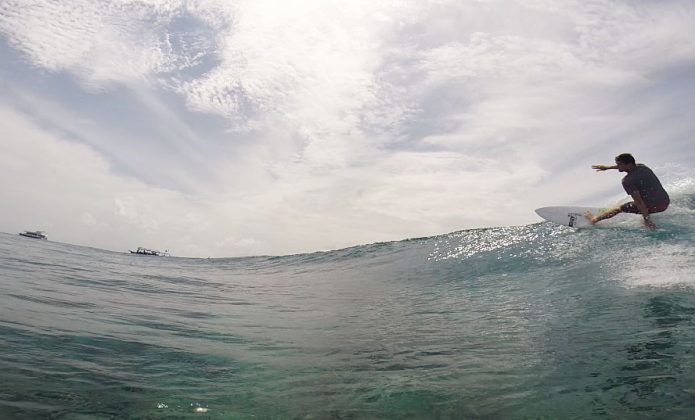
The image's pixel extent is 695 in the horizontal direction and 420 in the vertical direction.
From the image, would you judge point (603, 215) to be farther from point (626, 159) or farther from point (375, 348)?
point (375, 348)

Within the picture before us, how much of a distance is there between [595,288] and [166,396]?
8.62 metres

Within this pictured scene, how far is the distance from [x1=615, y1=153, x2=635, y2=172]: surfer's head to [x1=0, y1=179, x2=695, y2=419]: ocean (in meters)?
2.60

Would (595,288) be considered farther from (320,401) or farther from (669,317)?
(320,401)

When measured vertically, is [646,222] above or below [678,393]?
above

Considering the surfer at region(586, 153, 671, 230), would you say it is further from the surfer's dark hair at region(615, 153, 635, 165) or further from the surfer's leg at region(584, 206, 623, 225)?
the surfer's leg at region(584, 206, 623, 225)

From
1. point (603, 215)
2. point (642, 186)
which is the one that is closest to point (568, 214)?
point (603, 215)

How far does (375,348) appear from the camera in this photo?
6.01 metres

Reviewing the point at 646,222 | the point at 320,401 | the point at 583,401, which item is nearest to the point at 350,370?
the point at 320,401

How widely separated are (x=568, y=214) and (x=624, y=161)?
348 cm

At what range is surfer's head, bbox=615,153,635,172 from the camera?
1346 cm

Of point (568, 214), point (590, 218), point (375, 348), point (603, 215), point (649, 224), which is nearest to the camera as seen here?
point (375, 348)

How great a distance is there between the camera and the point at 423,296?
10.9 metres

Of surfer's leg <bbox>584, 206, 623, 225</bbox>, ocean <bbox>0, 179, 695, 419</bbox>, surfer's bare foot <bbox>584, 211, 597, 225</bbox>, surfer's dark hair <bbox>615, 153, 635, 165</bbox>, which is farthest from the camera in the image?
surfer's bare foot <bbox>584, 211, 597, 225</bbox>

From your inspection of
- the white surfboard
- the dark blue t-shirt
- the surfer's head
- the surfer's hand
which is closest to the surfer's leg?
the white surfboard
